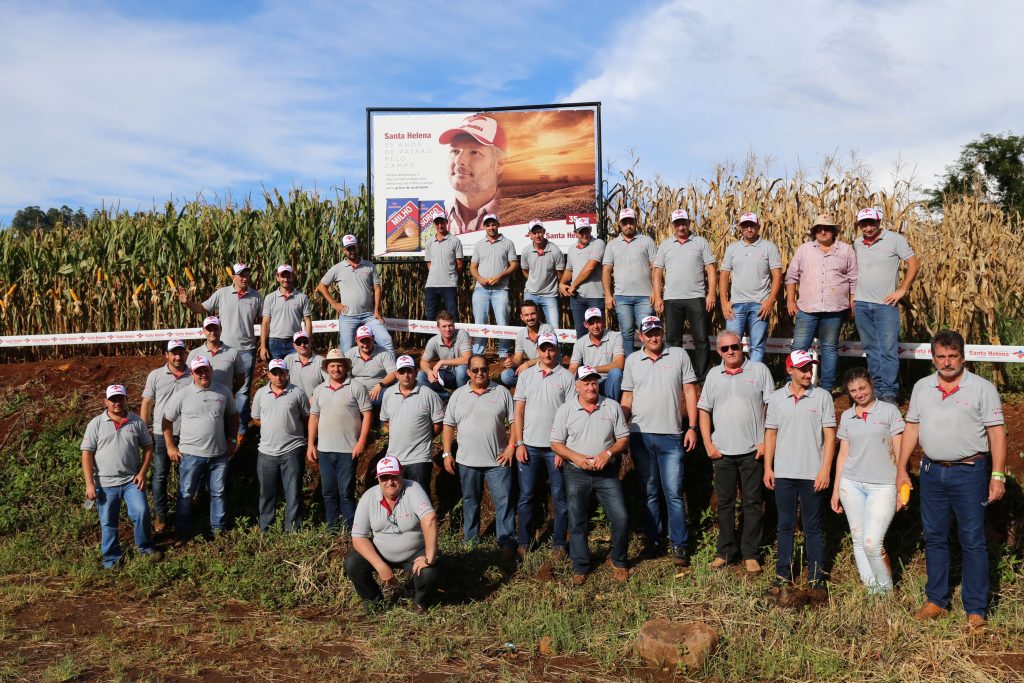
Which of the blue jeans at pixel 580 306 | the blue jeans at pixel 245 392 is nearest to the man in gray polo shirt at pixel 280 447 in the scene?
the blue jeans at pixel 245 392

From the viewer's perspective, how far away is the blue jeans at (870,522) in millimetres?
7703

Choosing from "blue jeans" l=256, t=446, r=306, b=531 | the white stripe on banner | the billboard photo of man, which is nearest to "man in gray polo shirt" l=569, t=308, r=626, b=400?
the white stripe on banner

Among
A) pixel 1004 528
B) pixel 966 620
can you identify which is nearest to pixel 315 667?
pixel 966 620

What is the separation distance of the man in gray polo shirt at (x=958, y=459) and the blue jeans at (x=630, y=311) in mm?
4171

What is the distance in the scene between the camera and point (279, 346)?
11.8 metres

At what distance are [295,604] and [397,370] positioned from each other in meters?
2.65

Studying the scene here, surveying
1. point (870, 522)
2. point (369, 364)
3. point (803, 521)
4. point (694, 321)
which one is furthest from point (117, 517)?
point (870, 522)

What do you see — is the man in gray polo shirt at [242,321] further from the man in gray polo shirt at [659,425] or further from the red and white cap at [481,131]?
the man in gray polo shirt at [659,425]

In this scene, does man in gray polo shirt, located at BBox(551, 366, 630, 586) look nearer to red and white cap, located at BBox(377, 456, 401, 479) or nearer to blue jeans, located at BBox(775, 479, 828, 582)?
blue jeans, located at BBox(775, 479, 828, 582)

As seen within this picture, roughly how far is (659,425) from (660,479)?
2.19 feet

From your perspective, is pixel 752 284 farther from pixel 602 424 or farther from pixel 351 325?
pixel 351 325

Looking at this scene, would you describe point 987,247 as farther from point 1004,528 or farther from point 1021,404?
point 1004,528

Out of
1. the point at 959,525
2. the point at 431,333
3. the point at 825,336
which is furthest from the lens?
the point at 431,333

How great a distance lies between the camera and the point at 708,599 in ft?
26.1
